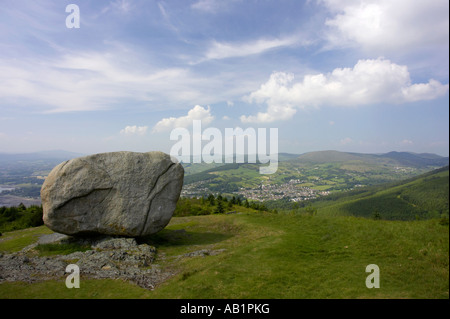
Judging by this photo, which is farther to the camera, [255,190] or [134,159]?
[255,190]

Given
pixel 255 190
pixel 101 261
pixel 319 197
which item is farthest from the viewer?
pixel 255 190

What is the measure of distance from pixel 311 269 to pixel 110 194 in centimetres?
1571

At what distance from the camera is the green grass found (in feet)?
34.0

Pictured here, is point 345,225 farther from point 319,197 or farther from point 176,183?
point 319,197

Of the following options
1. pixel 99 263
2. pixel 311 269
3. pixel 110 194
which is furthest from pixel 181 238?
pixel 311 269

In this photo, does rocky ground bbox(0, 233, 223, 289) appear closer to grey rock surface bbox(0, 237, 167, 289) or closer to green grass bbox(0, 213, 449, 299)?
grey rock surface bbox(0, 237, 167, 289)

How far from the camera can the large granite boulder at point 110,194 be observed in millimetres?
18172

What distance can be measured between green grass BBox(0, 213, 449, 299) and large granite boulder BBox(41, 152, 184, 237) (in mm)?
3688

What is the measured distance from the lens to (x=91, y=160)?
62.0ft

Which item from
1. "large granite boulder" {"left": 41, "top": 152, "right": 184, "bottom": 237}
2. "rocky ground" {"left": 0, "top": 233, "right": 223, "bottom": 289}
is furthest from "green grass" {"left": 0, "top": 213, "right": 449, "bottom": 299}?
"large granite boulder" {"left": 41, "top": 152, "right": 184, "bottom": 237}

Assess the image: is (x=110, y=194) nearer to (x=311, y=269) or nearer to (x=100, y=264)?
(x=100, y=264)

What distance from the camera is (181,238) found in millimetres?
23500
